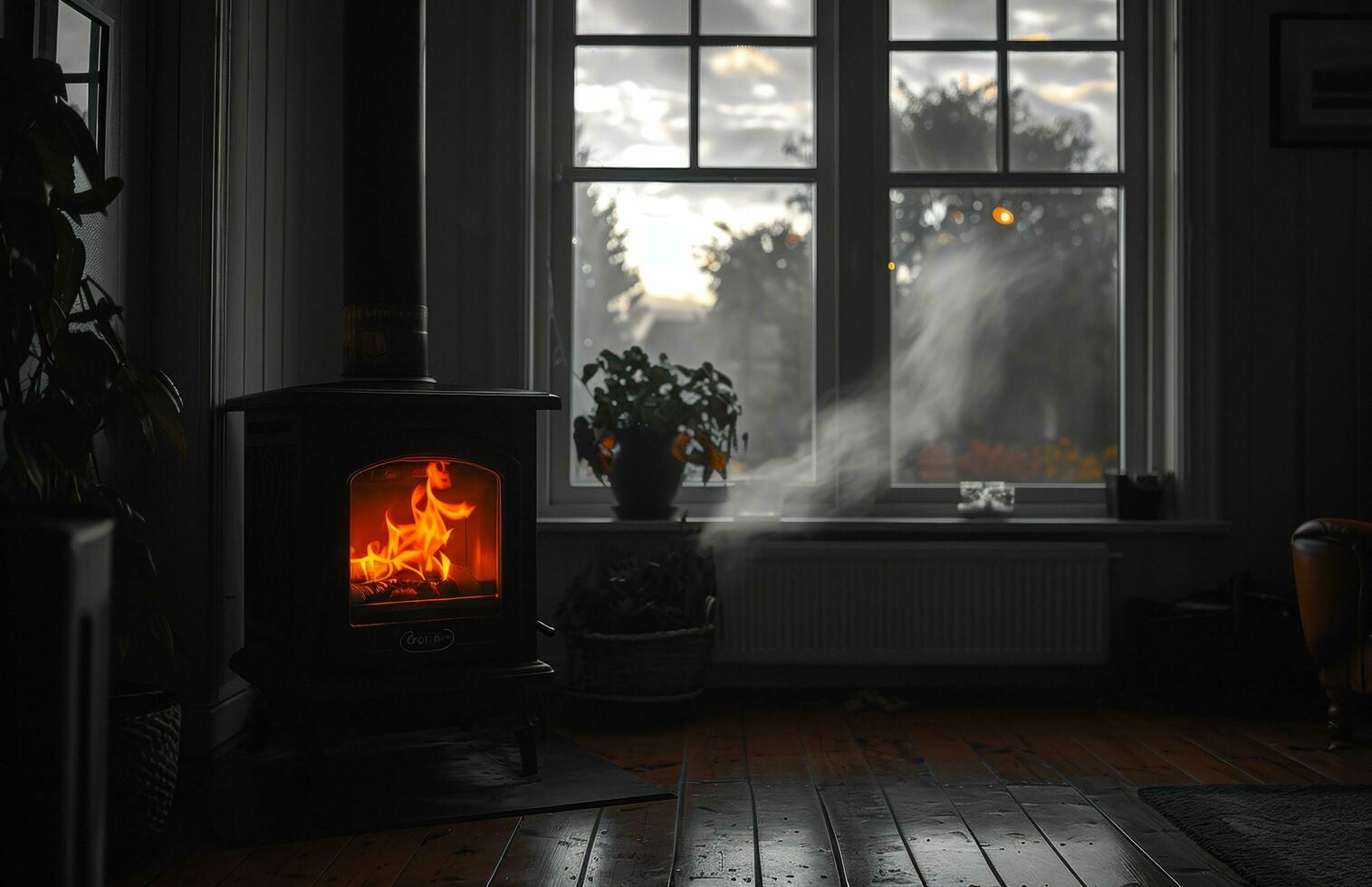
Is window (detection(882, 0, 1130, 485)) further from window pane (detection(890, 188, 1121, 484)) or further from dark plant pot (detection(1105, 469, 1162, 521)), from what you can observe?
dark plant pot (detection(1105, 469, 1162, 521))

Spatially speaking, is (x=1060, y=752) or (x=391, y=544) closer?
(x=391, y=544)

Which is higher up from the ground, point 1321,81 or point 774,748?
point 1321,81

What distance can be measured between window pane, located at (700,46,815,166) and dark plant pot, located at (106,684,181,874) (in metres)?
2.46

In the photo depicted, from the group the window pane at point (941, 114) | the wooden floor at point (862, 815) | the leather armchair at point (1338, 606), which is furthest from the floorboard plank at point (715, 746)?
the window pane at point (941, 114)

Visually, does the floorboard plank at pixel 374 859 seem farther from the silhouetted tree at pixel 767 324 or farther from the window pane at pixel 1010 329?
the window pane at pixel 1010 329

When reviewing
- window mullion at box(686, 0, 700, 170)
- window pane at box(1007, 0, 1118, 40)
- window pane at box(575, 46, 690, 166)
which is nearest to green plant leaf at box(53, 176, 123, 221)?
window pane at box(575, 46, 690, 166)

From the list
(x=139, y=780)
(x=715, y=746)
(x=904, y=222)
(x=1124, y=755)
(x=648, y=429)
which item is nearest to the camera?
(x=139, y=780)

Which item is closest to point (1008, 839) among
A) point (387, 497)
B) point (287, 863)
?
point (287, 863)

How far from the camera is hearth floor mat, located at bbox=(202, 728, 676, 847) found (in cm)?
221

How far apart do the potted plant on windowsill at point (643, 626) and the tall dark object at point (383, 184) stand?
894mm

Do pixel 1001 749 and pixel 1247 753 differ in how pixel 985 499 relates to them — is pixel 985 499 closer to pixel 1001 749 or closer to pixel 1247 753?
pixel 1001 749

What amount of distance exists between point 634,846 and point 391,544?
2.76 feet

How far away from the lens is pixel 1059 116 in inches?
147

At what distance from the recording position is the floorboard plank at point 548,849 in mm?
1926
